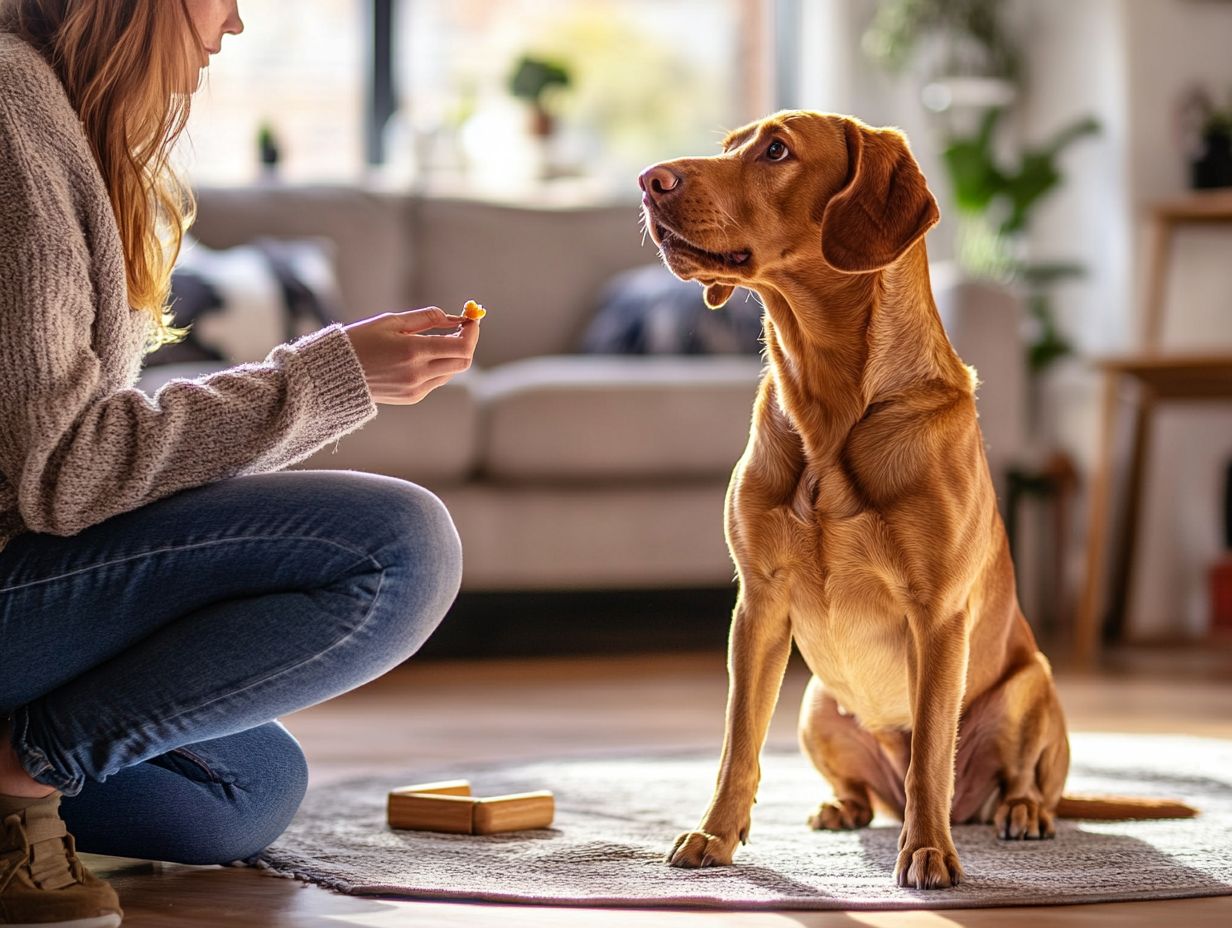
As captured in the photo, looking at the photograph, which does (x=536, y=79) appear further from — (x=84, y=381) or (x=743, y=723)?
(x=84, y=381)

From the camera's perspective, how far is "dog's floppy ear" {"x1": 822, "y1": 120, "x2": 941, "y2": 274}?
1.61 metres

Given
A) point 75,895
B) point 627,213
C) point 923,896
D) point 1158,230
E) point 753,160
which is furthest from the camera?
point 627,213

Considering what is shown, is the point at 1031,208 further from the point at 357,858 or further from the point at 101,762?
the point at 101,762

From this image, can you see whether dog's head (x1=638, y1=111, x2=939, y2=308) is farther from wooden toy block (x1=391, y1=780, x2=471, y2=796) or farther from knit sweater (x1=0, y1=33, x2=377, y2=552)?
wooden toy block (x1=391, y1=780, x2=471, y2=796)

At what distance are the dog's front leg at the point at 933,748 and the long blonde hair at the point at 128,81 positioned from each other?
0.84 m

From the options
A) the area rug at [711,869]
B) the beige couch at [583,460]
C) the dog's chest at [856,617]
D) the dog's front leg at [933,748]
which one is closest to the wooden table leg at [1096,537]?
the beige couch at [583,460]

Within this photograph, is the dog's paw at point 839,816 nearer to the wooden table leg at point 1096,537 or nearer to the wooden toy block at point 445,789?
the wooden toy block at point 445,789

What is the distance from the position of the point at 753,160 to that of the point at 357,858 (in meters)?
0.84

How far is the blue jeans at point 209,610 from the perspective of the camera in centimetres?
138

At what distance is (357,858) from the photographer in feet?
5.53

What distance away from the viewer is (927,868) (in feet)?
5.03

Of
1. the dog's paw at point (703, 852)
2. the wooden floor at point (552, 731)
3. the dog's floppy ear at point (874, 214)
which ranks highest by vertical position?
the dog's floppy ear at point (874, 214)

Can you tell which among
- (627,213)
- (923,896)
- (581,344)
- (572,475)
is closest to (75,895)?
(923,896)

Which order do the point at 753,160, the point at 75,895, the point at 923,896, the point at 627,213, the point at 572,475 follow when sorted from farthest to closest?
the point at 627,213
the point at 572,475
the point at 753,160
the point at 923,896
the point at 75,895
